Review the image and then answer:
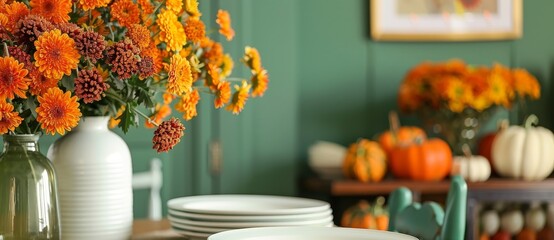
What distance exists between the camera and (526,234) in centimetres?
312

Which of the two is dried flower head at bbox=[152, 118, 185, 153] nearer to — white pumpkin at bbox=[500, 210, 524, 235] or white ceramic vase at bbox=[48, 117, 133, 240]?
white ceramic vase at bbox=[48, 117, 133, 240]

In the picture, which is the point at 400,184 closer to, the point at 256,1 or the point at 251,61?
the point at 256,1

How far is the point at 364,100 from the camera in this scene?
11.3 feet

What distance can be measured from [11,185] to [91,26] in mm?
243

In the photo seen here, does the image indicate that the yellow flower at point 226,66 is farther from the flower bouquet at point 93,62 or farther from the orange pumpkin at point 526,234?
the orange pumpkin at point 526,234

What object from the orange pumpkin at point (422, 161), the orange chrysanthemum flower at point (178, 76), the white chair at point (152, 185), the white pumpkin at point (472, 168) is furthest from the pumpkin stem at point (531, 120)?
the orange chrysanthemum flower at point (178, 76)

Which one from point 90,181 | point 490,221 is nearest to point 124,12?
point 90,181

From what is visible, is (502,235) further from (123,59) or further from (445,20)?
(123,59)

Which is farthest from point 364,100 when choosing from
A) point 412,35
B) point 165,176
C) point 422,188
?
point 165,176

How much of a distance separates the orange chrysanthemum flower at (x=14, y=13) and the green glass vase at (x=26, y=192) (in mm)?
146

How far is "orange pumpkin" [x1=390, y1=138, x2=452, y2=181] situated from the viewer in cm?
306

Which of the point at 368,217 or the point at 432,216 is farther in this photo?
Answer: the point at 368,217

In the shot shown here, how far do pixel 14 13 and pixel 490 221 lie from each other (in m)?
2.28

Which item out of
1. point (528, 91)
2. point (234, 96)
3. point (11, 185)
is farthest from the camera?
point (528, 91)
